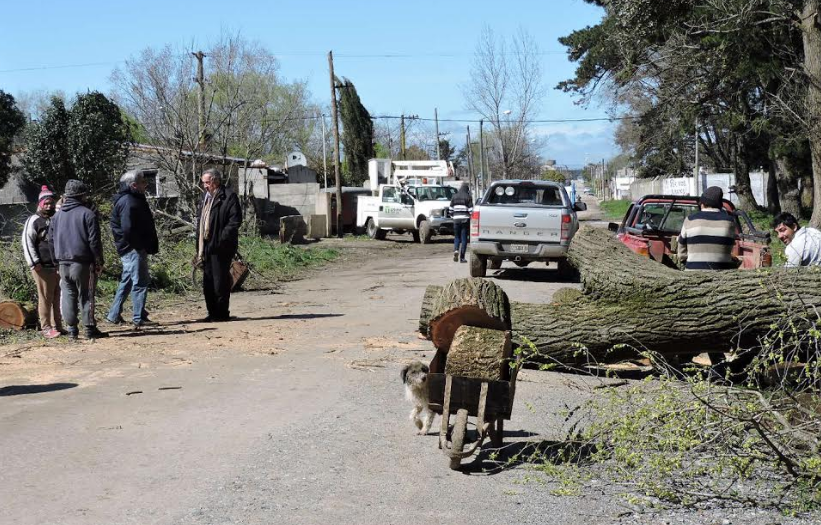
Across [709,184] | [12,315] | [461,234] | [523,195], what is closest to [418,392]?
[12,315]

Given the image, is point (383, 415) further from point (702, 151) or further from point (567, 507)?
point (702, 151)

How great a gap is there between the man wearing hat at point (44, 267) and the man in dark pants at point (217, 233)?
1755 millimetres

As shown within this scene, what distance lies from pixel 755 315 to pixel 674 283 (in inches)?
30.6

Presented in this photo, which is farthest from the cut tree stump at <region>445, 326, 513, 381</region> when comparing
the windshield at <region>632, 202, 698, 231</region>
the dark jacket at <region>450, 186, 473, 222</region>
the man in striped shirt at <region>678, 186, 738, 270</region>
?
the dark jacket at <region>450, 186, 473, 222</region>

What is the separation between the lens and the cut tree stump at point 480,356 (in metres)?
6.33

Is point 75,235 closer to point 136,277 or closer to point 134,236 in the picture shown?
point 134,236

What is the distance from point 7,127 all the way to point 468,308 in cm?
3418

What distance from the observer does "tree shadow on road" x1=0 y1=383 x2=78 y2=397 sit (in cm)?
840

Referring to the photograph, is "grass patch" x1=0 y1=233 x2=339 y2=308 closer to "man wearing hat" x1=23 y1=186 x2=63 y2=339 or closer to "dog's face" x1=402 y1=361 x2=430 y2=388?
"man wearing hat" x1=23 y1=186 x2=63 y2=339

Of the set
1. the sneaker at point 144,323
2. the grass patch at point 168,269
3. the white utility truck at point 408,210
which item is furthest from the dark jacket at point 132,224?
the white utility truck at point 408,210

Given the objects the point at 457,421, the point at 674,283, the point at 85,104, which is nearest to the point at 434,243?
the point at 85,104

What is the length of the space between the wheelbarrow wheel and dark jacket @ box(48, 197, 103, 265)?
20.7 ft

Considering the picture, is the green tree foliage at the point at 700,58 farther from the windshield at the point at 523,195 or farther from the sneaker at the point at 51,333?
the sneaker at the point at 51,333

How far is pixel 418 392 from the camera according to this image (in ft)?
21.7
